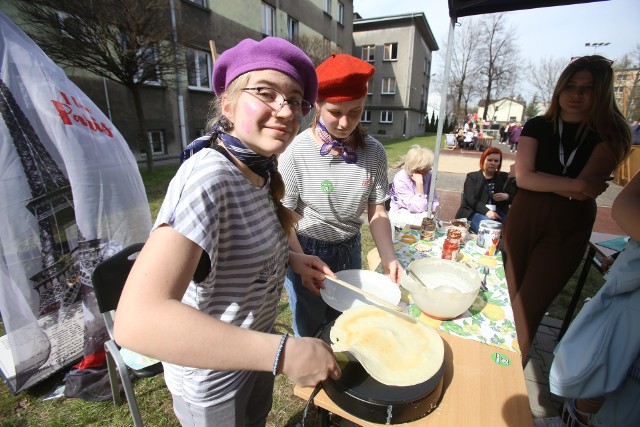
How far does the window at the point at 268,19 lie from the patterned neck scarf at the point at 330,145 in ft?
46.4

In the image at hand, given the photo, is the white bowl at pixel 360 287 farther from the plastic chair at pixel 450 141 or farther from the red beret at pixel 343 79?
the plastic chair at pixel 450 141

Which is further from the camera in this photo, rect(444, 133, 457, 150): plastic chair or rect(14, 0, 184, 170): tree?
rect(444, 133, 457, 150): plastic chair

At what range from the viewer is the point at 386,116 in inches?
1082

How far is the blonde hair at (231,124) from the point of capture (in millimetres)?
920

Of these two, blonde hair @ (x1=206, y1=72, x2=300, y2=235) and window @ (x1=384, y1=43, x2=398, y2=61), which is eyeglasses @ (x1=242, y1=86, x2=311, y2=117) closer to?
blonde hair @ (x1=206, y1=72, x2=300, y2=235)

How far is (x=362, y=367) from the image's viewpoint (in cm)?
100

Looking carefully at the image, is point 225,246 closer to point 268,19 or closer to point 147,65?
point 147,65

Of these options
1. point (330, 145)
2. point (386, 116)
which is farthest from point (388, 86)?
point (330, 145)

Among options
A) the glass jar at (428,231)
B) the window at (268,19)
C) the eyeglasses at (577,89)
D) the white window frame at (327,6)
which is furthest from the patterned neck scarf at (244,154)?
the white window frame at (327,6)

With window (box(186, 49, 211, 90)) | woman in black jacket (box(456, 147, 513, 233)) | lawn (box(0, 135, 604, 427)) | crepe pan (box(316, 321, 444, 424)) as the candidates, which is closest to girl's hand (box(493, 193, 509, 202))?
woman in black jacket (box(456, 147, 513, 233))

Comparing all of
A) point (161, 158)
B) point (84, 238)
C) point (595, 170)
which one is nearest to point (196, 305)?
point (84, 238)

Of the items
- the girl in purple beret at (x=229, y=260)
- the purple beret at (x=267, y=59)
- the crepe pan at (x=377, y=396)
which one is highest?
the purple beret at (x=267, y=59)

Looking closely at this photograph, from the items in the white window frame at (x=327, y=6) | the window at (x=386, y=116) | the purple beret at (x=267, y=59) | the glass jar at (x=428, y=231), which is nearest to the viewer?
the purple beret at (x=267, y=59)

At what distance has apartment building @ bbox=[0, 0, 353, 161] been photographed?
8.43m
